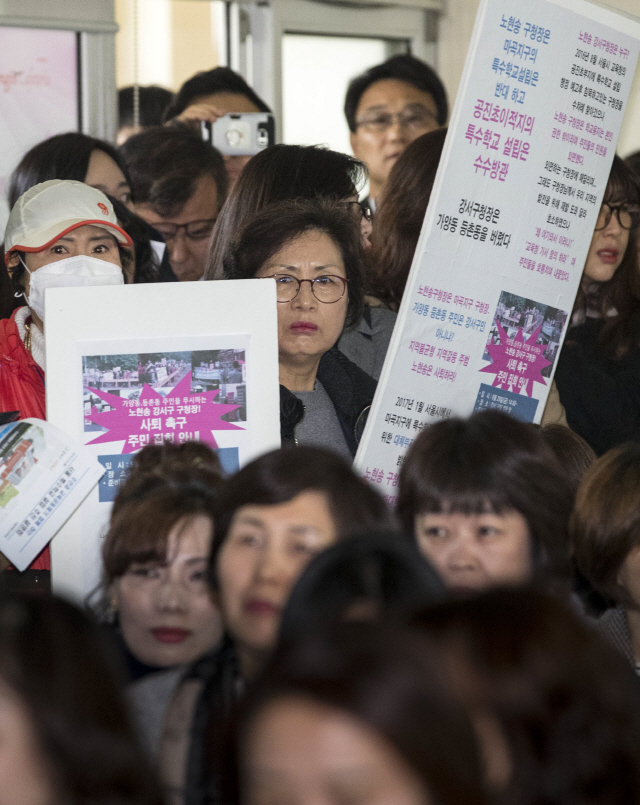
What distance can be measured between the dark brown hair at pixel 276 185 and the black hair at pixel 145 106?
244 centimetres

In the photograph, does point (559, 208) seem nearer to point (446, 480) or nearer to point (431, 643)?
point (446, 480)

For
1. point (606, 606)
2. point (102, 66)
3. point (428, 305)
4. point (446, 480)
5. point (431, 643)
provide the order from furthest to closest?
point (102, 66) → point (428, 305) → point (606, 606) → point (446, 480) → point (431, 643)

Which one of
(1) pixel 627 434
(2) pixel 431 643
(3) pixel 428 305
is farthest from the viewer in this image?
(1) pixel 627 434

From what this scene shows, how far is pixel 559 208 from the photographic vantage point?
9.14 feet

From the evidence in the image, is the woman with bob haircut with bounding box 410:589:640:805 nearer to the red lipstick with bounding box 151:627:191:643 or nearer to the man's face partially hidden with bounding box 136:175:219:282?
Answer: the red lipstick with bounding box 151:627:191:643

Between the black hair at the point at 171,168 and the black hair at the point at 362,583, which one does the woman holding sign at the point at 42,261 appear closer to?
the black hair at the point at 171,168

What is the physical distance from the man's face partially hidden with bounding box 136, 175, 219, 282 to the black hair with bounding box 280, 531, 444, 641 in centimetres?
274

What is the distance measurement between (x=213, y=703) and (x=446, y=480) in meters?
0.69

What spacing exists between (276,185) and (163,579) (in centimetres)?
132

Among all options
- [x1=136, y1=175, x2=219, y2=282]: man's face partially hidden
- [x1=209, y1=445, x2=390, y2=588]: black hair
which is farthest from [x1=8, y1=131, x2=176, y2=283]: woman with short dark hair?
[x1=209, y1=445, x2=390, y2=588]: black hair

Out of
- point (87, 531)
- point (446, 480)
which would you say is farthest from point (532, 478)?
point (87, 531)

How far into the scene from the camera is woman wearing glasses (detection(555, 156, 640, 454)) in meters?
3.01

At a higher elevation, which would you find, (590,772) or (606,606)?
(590,772)

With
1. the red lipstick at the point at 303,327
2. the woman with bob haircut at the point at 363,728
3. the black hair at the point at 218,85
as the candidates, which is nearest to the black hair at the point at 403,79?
the black hair at the point at 218,85
